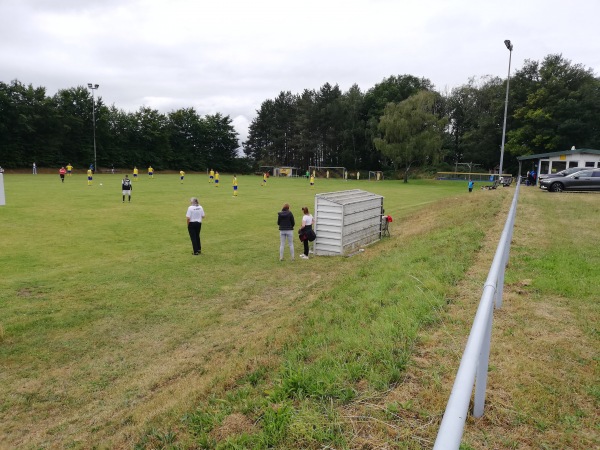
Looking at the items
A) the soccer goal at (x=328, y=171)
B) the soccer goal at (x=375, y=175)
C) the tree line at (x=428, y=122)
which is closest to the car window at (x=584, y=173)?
the tree line at (x=428, y=122)

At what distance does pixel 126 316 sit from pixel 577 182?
24.8 m

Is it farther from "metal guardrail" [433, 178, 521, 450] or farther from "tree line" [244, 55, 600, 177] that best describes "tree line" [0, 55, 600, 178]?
"metal guardrail" [433, 178, 521, 450]

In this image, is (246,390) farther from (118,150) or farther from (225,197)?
(118,150)

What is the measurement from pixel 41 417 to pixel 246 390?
3194mm

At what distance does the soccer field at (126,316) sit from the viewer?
18.5ft

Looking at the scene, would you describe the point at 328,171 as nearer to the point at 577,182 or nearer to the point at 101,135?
the point at 101,135

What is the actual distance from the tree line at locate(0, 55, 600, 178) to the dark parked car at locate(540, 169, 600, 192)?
35.1 m

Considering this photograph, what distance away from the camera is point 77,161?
6731 centimetres

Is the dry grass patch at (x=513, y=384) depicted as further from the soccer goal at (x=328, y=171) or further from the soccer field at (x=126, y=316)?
the soccer goal at (x=328, y=171)

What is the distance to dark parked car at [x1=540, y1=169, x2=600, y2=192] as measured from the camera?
23156mm

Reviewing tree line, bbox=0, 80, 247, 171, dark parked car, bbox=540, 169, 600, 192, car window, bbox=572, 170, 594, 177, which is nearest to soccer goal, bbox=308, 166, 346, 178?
tree line, bbox=0, 80, 247, 171

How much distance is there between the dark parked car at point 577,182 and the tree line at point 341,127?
35.1 m

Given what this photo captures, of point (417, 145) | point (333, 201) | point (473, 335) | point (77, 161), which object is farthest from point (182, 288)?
point (77, 161)

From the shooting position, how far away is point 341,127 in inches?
3189
